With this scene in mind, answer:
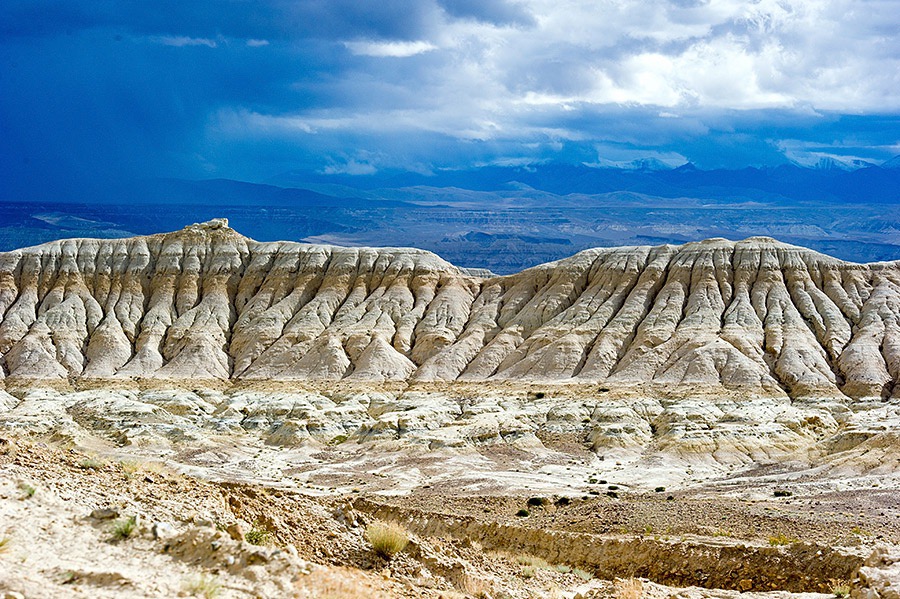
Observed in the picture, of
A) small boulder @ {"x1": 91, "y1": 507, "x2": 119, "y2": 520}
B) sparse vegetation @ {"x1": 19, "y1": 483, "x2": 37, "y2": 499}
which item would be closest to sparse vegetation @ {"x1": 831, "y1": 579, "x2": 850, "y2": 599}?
small boulder @ {"x1": 91, "y1": 507, "x2": 119, "y2": 520}

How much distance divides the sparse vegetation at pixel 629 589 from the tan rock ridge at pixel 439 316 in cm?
5970

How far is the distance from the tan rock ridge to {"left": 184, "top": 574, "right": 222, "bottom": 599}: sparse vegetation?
69392 mm

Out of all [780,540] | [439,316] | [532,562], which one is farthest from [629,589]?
[439,316]

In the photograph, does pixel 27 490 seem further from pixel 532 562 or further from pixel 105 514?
pixel 532 562

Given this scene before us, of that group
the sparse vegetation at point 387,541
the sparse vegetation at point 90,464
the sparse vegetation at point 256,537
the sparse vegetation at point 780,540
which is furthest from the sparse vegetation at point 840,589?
the sparse vegetation at point 90,464

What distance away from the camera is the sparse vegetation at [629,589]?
18531mm

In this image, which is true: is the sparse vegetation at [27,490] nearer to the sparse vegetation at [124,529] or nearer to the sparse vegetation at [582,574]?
the sparse vegetation at [124,529]

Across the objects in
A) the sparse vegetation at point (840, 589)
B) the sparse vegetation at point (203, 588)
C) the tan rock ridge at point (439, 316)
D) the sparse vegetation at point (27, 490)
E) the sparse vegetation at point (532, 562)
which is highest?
Result: the tan rock ridge at point (439, 316)

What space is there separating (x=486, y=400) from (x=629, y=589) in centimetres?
5827

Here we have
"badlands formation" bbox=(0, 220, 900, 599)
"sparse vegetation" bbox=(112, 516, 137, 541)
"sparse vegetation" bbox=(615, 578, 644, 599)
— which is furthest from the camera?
"badlands formation" bbox=(0, 220, 900, 599)

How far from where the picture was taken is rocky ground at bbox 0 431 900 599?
41.8 feet

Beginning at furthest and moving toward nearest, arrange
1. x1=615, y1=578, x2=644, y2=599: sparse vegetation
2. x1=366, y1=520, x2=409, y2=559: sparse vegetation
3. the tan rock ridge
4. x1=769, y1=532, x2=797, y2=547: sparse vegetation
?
the tan rock ridge → x1=769, y1=532, x2=797, y2=547: sparse vegetation → x1=615, y1=578, x2=644, y2=599: sparse vegetation → x1=366, y1=520, x2=409, y2=559: sparse vegetation

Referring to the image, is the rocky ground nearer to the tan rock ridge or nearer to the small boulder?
the small boulder

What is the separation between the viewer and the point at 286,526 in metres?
17.6
